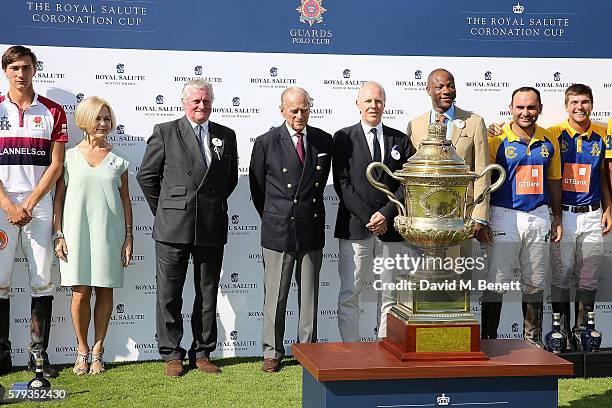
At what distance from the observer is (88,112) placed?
17.7 feet

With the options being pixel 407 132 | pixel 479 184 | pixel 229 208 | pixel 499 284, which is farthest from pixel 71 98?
pixel 499 284

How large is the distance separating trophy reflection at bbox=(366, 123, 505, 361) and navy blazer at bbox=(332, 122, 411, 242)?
1.61m

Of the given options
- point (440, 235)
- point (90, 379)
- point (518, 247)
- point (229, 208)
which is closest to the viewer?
point (440, 235)

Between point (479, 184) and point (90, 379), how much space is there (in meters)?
2.74

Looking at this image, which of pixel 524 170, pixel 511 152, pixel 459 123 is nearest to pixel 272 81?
pixel 459 123

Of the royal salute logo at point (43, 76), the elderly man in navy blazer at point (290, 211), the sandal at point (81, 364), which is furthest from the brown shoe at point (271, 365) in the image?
the royal salute logo at point (43, 76)

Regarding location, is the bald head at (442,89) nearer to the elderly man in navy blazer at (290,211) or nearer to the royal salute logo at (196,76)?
the elderly man in navy blazer at (290,211)

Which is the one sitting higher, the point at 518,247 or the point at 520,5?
the point at 520,5

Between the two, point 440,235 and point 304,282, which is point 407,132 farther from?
point 440,235

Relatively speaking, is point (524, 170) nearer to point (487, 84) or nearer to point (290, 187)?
point (487, 84)

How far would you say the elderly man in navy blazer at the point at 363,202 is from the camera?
546cm

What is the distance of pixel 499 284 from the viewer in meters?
5.68

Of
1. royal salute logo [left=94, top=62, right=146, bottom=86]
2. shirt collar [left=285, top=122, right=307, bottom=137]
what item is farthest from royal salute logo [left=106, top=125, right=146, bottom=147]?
shirt collar [left=285, top=122, right=307, bottom=137]

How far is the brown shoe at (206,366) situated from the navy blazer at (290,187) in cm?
82
